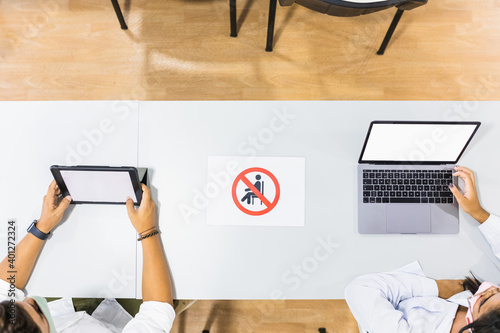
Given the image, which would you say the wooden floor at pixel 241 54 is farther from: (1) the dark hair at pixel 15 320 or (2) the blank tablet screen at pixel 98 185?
(1) the dark hair at pixel 15 320

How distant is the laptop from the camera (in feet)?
4.16

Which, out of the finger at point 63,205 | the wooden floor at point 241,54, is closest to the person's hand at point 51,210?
the finger at point 63,205

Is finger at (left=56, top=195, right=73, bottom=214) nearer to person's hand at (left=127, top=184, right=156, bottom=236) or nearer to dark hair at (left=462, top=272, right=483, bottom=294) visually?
person's hand at (left=127, top=184, right=156, bottom=236)

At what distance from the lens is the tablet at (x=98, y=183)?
1187 mm

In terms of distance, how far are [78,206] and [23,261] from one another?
25 cm

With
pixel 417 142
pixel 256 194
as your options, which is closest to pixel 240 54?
pixel 256 194

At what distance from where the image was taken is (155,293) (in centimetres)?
123

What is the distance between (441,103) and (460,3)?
3.63ft

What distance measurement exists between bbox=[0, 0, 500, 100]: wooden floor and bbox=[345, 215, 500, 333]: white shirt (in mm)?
1036

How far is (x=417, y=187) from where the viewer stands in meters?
1.28

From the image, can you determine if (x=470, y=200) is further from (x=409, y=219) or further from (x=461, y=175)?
(x=409, y=219)

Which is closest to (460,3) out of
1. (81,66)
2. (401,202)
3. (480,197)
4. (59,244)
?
(480,197)

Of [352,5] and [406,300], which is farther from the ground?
[352,5]

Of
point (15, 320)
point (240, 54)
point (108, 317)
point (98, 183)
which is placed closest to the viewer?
point (15, 320)
